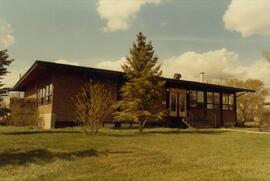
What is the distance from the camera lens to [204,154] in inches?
462

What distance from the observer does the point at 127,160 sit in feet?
34.3

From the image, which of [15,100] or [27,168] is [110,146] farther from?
[15,100]

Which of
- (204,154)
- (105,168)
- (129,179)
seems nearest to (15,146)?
(105,168)

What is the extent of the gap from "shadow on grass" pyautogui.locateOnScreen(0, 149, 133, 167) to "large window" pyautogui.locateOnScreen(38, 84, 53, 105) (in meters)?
11.3

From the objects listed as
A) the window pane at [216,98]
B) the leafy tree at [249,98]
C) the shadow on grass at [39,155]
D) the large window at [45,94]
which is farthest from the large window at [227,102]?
the leafy tree at [249,98]

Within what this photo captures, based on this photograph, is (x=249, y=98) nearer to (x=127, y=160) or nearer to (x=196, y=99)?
(x=196, y=99)

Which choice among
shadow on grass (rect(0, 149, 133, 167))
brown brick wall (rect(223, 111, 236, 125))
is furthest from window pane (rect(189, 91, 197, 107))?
shadow on grass (rect(0, 149, 133, 167))

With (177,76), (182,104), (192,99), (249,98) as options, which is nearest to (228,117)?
(192,99)

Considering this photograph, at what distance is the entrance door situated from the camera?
2734cm

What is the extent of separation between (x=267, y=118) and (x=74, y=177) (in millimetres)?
19726

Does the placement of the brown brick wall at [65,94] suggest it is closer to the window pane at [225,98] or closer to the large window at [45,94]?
the large window at [45,94]

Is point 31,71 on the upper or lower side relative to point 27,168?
upper

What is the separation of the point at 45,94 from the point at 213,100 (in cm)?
1615

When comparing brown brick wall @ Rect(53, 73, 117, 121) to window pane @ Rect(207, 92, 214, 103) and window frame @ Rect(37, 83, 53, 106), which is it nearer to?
window frame @ Rect(37, 83, 53, 106)
